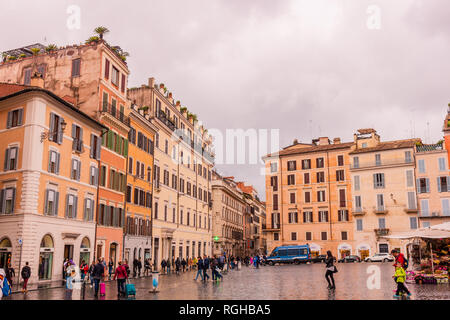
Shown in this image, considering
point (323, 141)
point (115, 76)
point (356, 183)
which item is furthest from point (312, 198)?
point (115, 76)

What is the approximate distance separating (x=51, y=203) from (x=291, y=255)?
1504 inches

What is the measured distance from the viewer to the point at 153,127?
44.2 meters

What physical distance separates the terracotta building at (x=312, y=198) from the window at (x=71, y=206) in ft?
156

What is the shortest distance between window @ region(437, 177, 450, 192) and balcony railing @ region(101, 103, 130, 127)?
45.5m

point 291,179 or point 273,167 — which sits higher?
point 273,167

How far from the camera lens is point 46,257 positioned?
28.3 meters

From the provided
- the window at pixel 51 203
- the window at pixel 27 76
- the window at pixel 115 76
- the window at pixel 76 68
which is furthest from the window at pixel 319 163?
the window at pixel 51 203

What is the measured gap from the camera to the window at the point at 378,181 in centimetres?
6750

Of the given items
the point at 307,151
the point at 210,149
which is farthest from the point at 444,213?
the point at 210,149

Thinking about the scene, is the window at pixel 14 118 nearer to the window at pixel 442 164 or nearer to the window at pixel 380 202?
the window at pixel 380 202

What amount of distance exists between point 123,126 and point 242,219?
55383 millimetres

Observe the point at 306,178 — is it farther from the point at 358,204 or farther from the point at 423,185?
the point at 423,185
